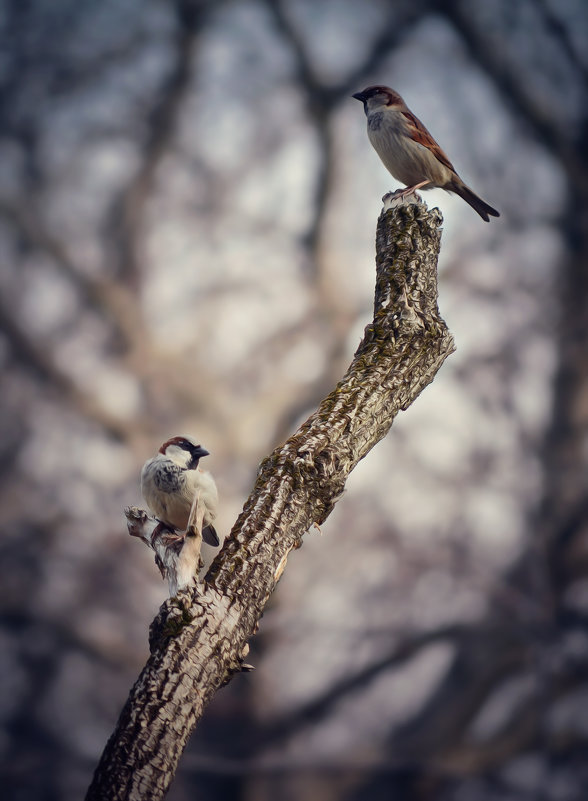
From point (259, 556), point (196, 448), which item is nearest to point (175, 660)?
point (259, 556)

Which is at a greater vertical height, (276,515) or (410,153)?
(410,153)

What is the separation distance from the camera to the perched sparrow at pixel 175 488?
1976 mm

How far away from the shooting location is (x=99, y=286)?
4082 millimetres

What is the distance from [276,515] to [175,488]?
0.64 meters

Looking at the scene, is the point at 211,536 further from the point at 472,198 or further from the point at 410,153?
the point at 472,198

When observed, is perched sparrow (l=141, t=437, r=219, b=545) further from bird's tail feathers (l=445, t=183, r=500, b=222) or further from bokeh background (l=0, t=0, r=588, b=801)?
bokeh background (l=0, t=0, r=588, b=801)

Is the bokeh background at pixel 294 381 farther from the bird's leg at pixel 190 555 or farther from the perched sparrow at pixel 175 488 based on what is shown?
the bird's leg at pixel 190 555

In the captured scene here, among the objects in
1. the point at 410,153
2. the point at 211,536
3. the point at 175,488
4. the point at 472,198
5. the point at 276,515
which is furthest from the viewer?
the point at 472,198

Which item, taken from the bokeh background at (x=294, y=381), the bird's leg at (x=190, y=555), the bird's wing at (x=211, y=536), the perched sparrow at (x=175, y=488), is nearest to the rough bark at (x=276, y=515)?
the bird's leg at (x=190, y=555)

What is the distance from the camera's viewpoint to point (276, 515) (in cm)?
140

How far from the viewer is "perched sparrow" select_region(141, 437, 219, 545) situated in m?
1.98

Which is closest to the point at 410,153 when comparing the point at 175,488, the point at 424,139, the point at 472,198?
the point at 424,139

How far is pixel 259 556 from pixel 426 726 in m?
3.05

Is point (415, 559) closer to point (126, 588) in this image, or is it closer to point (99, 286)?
point (126, 588)
